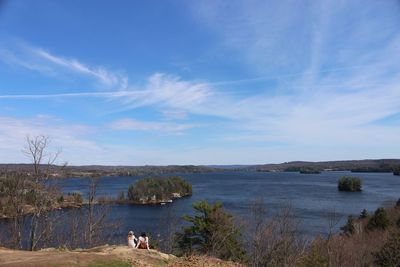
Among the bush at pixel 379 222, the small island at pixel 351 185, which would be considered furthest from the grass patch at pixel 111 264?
the small island at pixel 351 185

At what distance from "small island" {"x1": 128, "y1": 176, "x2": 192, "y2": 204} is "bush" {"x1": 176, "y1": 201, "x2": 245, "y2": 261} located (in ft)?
248

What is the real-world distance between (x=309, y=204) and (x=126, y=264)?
65.2 m

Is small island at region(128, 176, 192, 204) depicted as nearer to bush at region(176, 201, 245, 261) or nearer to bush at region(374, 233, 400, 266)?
bush at region(176, 201, 245, 261)

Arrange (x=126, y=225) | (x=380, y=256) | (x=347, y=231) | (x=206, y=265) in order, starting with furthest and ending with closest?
(x=126, y=225) < (x=347, y=231) < (x=380, y=256) < (x=206, y=265)

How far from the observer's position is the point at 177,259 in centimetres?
2100

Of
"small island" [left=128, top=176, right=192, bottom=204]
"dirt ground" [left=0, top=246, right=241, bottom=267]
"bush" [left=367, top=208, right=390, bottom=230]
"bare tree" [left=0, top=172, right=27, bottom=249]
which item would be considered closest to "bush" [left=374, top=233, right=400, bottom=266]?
"dirt ground" [left=0, top=246, right=241, bottom=267]

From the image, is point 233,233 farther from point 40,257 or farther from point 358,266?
point 40,257

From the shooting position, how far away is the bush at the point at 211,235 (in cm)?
3303

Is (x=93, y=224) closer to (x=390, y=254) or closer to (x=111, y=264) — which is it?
(x=111, y=264)

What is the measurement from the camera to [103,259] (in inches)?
702

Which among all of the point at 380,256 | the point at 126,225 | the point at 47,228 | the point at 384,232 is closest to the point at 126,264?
the point at 47,228

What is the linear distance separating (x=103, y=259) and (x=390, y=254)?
21185 millimetres

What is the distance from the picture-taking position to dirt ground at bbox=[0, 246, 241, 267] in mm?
16859

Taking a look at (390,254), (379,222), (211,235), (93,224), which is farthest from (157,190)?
(390,254)
